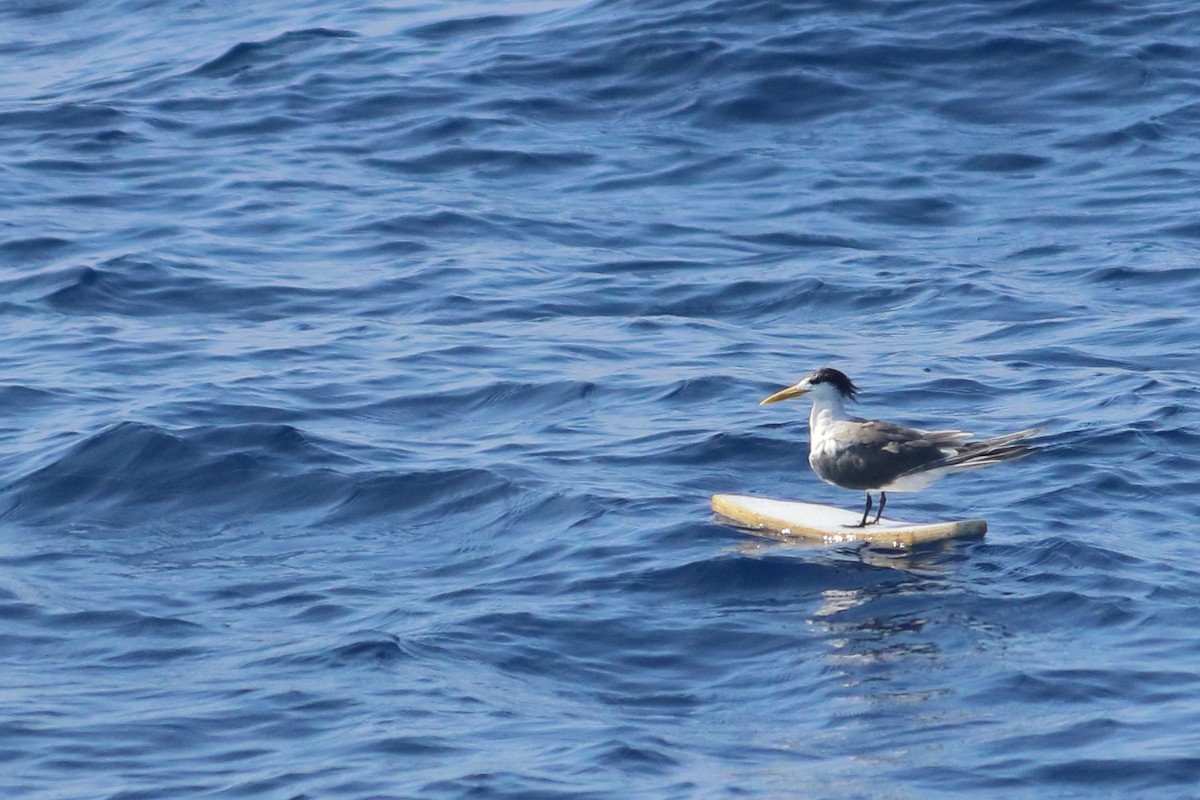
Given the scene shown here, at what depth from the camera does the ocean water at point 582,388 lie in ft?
28.5

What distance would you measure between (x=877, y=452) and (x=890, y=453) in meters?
0.08

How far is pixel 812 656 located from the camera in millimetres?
9391

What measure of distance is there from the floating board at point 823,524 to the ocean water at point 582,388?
163 mm

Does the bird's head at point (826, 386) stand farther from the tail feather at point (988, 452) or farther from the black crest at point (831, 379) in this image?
the tail feather at point (988, 452)

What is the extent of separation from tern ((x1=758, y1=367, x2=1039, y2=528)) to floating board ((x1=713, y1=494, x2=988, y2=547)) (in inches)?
5.3

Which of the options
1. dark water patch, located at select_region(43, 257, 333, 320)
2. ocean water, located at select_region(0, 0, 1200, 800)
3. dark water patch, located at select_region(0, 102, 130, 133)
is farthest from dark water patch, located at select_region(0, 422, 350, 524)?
dark water patch, located at select_region(0, 102, 130, 133)

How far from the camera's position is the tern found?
10781 mm

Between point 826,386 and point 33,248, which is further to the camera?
point 33,248

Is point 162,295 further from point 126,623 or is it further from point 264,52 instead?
point 264,52

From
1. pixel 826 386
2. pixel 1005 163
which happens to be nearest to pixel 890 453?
pixel 826 386

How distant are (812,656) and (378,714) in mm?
2192

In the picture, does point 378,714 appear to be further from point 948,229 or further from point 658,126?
point 658,126

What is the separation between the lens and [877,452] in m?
11.0

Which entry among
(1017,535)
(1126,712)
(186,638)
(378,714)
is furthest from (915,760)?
(186,638)
